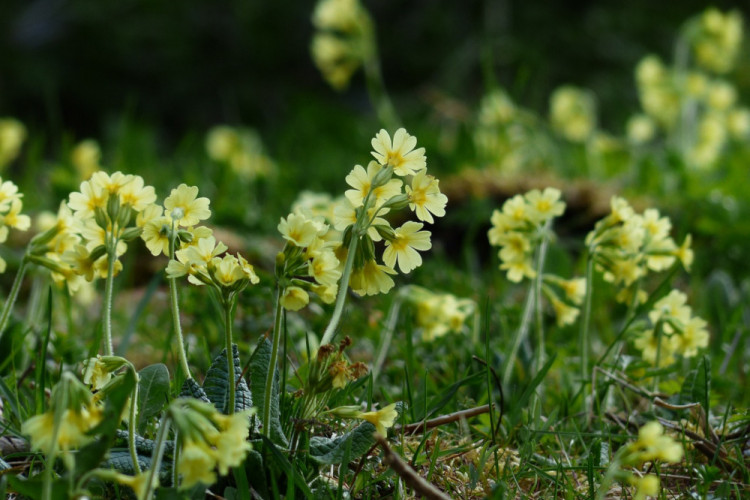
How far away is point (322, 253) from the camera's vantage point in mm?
1240

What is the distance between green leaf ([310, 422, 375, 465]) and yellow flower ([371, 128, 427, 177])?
0.39 meters

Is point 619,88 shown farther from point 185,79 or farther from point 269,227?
point 269,227

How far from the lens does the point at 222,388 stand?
4.48ft

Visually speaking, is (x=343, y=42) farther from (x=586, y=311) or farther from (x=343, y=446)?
(x=343, y=446)

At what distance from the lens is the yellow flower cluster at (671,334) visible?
171 cm

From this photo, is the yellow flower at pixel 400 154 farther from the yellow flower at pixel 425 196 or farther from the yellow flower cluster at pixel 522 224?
the yellow flower cluster at pixel 522 224

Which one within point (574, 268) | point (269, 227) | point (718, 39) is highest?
point (718, 39)

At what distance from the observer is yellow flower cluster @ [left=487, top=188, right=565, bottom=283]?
170 cm

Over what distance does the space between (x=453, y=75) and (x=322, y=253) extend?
492 centimetres

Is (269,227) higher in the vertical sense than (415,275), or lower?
higher

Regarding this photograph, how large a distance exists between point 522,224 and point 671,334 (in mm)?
375

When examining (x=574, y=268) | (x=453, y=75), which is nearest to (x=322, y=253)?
(x=574, y=268)

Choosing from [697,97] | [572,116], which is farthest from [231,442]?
[697,97]

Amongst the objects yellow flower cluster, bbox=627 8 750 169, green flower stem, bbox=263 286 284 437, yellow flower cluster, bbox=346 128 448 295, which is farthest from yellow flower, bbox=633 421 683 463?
yellow flower cluster, bbox=627 8 750 169
